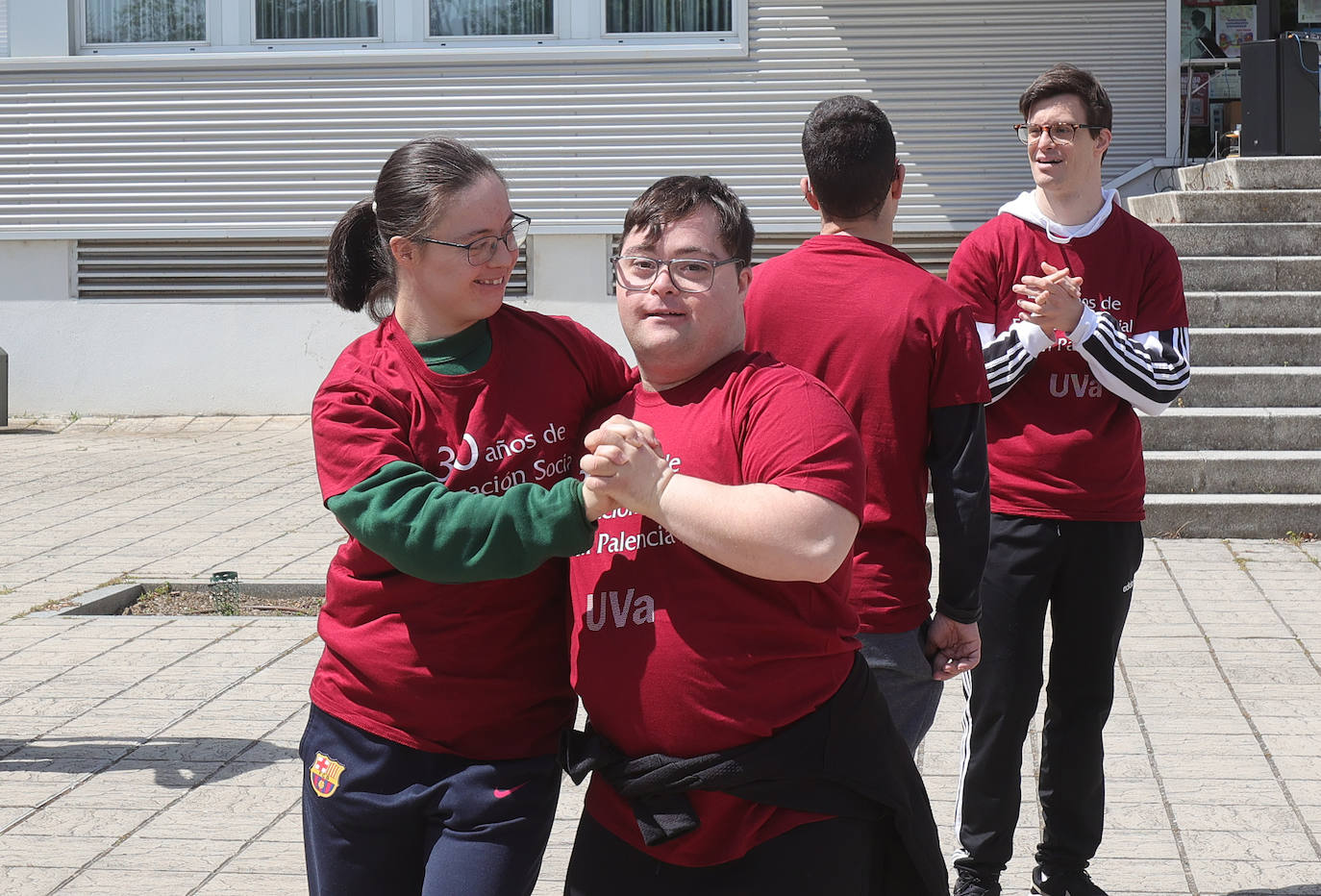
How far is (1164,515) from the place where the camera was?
8984 mm

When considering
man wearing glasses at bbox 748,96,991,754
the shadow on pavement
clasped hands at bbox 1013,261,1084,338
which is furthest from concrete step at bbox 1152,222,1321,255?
man wearing glasses at bbox 748,96,991,754

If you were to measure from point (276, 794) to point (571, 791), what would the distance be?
3.20 ft

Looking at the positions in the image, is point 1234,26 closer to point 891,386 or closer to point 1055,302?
point 1055,302

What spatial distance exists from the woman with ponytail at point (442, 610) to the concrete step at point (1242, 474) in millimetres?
7376

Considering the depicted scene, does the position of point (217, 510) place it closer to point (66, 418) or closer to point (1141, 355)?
point (66, 418)

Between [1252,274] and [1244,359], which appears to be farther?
[1252,274]

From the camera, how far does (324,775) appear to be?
2551 mm

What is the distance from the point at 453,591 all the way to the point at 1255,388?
858 centimetres

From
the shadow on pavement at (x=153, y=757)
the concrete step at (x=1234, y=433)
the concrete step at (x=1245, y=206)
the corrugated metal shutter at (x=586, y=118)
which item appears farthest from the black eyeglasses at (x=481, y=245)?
the corrugated metal shutter at (x=586, y=118)

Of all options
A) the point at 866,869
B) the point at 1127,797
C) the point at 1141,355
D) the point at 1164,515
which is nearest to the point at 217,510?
the point at 1164,515

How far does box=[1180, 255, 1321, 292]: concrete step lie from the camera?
34.9ft

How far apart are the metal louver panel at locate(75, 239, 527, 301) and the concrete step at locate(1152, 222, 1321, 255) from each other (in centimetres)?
635

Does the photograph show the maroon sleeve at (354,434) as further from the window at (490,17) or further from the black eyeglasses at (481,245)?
the window at (490,17)

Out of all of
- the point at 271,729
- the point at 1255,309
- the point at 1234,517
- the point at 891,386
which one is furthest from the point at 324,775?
the point at 1255,309
